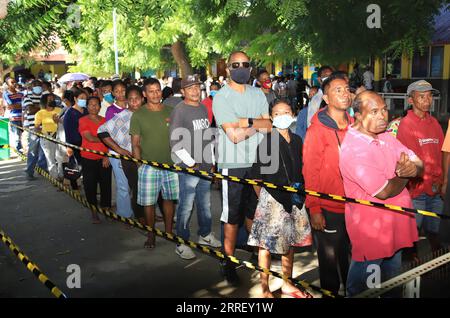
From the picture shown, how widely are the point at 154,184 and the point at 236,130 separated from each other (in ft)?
5.03

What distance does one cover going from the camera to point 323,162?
4023mm

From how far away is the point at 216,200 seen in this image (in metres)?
8.16

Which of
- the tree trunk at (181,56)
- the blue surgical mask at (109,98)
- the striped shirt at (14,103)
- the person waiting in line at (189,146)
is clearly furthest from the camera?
the tree trunk at (181,56)

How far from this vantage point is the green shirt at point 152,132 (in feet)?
19.0

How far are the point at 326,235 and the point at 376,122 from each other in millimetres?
1045

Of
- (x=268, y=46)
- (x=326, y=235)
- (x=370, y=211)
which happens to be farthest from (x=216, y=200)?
(x=268, y=46)

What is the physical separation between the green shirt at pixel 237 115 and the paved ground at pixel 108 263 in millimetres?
1158

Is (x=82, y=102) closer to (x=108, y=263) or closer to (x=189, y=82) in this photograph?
(x=189, y=82)

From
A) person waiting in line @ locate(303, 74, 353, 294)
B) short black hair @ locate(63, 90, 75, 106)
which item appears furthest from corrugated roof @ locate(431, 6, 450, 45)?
person waiting in line @ locate(303, 74, 353, 294)

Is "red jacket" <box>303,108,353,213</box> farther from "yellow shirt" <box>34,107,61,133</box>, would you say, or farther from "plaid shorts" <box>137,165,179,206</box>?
"yellow shirt" <box>34,107,61,133</box>

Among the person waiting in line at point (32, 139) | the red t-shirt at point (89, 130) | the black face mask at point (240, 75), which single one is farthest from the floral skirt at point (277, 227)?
the person waiting in line at point (32, 139)

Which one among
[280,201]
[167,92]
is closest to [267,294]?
[280,201]

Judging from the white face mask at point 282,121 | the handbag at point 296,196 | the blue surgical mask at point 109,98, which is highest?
the blue surgical mask at point 109,98

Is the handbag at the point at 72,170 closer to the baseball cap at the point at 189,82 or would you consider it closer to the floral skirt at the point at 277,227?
the baseball cap at the point at 189,82
